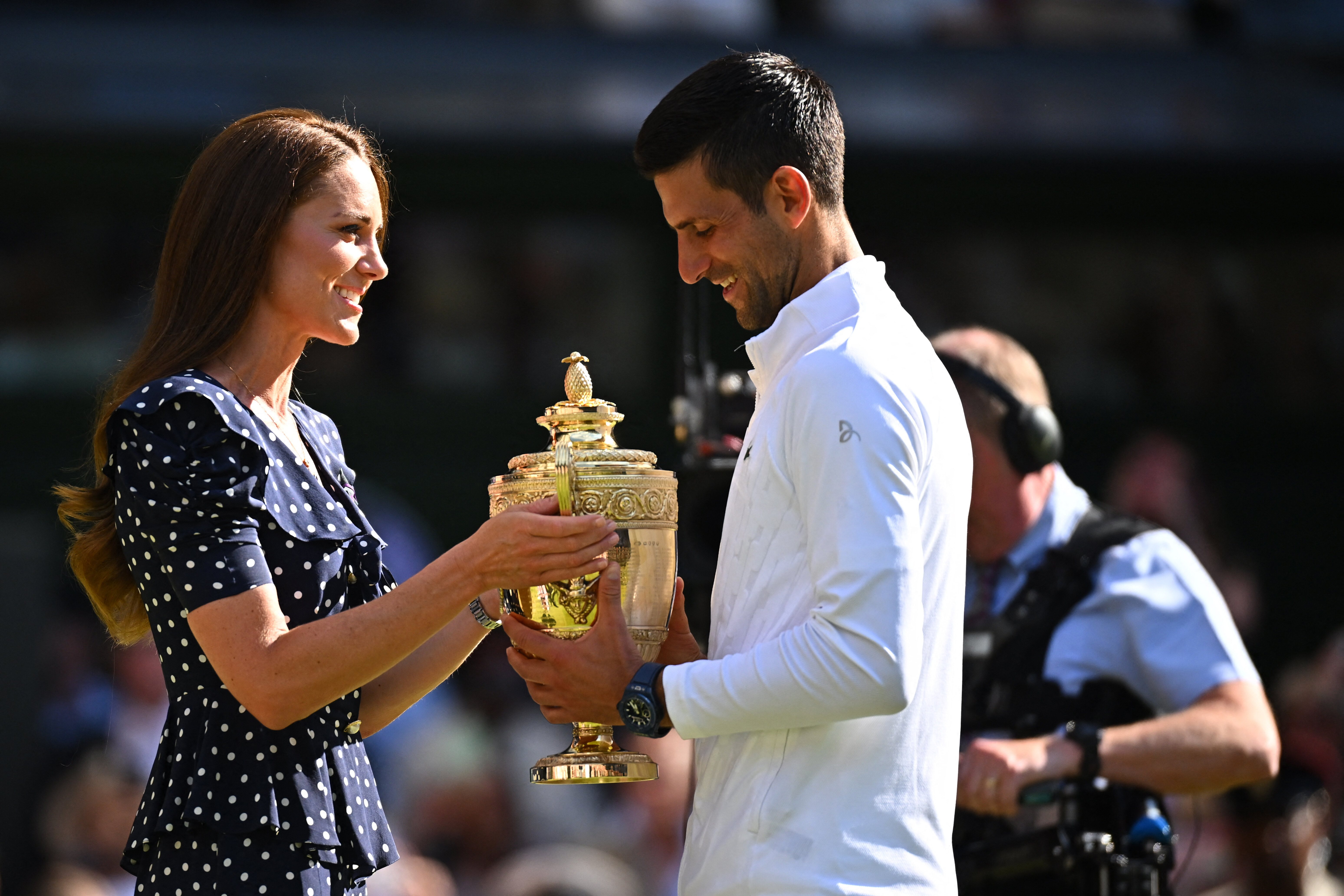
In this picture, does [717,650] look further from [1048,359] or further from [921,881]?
[1048,359]

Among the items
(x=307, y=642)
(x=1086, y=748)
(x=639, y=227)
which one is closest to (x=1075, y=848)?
(x=1086, y=748)

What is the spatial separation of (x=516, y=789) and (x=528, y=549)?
4244 millimetres

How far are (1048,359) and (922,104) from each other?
150 centimetres

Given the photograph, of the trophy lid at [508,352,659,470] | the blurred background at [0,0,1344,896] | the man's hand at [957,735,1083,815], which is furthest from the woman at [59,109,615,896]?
the blurred background at [0,0,1344,896]

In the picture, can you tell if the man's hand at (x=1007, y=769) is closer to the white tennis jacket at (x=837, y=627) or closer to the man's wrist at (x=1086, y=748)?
the man's wrist at (x=1086, y=748)

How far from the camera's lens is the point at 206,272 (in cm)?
253

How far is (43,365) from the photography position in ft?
26.3

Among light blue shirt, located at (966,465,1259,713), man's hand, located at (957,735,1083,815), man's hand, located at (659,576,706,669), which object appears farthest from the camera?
light blue shirt, located at (966,465,1259,713)

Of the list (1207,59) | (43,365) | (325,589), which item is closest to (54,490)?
(325,589)

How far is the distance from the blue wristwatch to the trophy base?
18 centimetres

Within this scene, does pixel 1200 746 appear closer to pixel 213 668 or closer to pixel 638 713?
pixel 638 713

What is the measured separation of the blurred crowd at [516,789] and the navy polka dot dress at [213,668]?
2.40 metres

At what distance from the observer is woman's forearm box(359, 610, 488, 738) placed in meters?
2.73

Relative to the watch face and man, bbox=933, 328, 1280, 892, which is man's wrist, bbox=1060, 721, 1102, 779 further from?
the watch face
